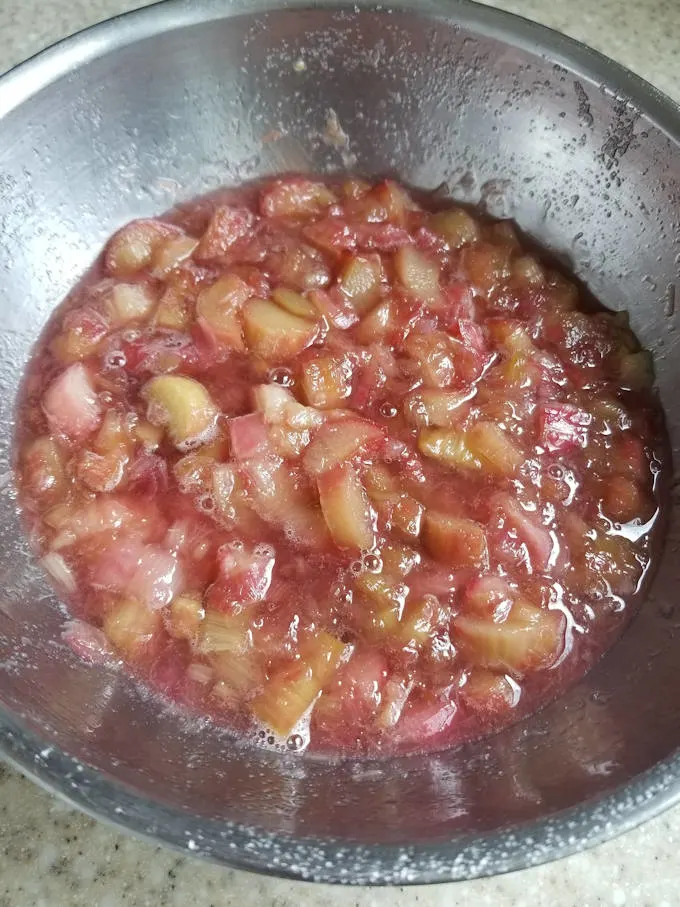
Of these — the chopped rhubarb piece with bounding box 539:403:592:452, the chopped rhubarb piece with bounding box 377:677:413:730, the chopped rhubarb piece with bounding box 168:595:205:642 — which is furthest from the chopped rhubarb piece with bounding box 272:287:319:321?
the chopped rhubarb piece with bounding box 377:677:413:730

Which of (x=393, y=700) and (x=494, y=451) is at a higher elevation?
(x=494, y=451)

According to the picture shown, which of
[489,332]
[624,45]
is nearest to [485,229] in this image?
[489,332]

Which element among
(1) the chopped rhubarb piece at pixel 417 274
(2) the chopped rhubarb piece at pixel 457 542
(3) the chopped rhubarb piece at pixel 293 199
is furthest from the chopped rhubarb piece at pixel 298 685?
(3) the chopped rhubarb piece at pixel 293 199

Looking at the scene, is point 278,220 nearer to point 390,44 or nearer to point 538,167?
point 390,44

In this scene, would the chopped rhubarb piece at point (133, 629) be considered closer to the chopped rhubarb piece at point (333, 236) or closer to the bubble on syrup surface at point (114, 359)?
the bubble on syrup surface at point (114, 359)

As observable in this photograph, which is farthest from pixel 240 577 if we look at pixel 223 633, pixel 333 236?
pixel 333 236

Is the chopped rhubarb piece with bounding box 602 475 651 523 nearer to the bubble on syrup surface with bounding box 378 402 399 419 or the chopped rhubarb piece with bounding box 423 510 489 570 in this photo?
the chopped rhubarb piece with bounding box 423 510 489 570

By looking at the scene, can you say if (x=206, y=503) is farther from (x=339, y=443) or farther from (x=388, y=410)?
(x=388, y=410)
